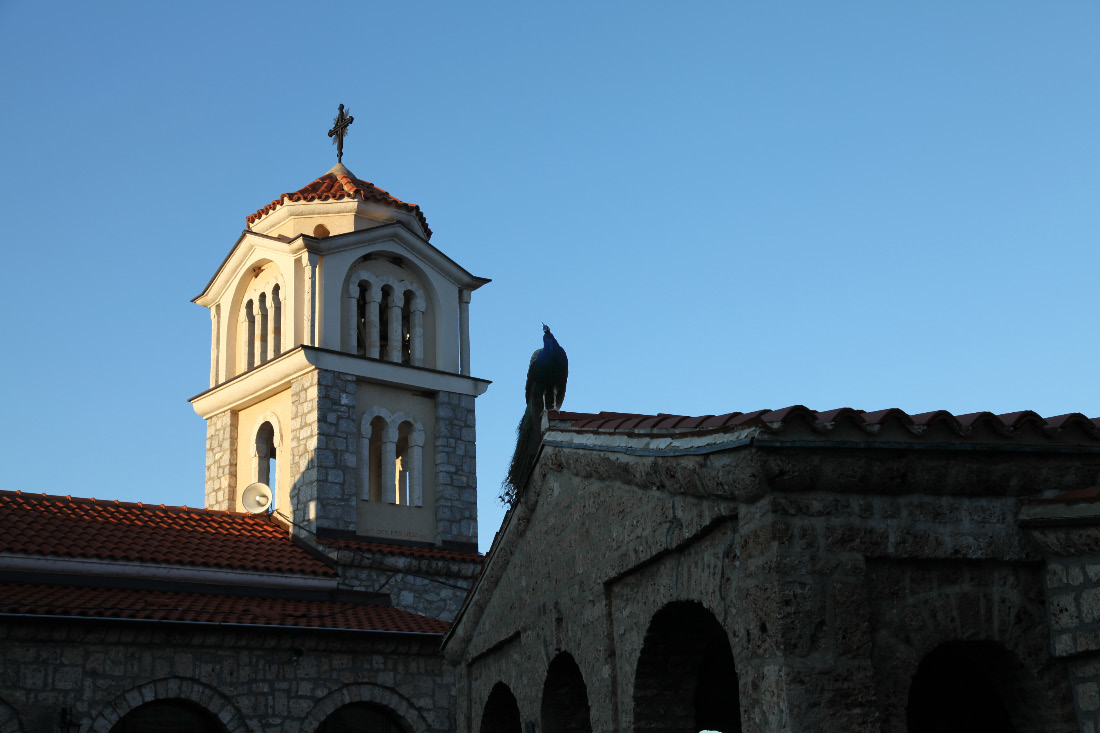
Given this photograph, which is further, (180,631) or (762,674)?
(180,631)

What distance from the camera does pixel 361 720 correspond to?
15914 millimetres

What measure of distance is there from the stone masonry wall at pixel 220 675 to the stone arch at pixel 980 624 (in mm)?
10553

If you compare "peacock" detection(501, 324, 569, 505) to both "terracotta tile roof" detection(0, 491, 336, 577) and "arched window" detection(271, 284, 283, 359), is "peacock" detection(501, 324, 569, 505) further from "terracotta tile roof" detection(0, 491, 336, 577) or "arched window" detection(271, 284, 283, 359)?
"arched window" detection(271, 284, 283, 359)

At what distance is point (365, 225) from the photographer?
2205 centimetres

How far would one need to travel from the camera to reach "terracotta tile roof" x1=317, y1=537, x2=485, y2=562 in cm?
1859

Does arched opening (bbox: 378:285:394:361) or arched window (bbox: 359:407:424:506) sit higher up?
arched opening (bbox: 378:285:394:361)

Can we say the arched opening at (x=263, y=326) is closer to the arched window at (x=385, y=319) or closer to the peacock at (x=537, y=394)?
the arched window at (x=385, y=319)

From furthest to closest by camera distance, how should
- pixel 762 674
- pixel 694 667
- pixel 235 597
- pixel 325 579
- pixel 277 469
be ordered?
1. pixel 277 469
2. pixel 325 579
3. pixel 235 597
4. pixel 694 667
5. pixel 762 674

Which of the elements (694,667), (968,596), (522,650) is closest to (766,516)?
(968,596)

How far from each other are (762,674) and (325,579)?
1264cm

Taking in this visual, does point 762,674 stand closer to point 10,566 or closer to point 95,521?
point 10,566

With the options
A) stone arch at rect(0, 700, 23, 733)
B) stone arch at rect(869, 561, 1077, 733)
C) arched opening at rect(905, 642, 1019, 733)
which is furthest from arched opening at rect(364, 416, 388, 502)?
stone arch at rect(869, 561, 1077, 733)

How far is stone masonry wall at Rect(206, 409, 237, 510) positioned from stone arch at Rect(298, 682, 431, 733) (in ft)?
23.0

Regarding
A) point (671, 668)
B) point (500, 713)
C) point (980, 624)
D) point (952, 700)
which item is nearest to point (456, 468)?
point (500, 713)
